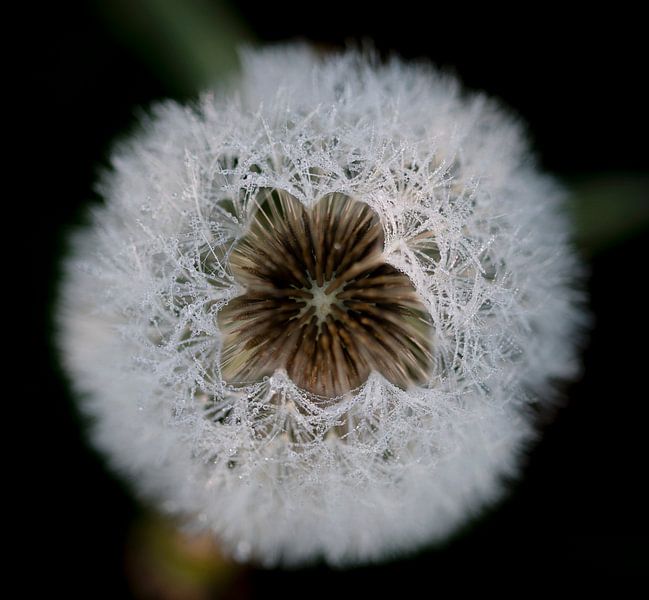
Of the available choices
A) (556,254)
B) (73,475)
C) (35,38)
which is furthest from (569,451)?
(35,38)

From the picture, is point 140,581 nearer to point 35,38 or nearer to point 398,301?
point 398,301

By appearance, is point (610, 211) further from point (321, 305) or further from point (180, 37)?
point (180, 37)

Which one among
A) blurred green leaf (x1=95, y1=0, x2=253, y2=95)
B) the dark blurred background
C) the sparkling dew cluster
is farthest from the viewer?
the dark blurred background

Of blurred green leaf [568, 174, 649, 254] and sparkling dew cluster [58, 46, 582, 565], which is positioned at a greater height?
blurred green leaf [568, 174, 649, 254]

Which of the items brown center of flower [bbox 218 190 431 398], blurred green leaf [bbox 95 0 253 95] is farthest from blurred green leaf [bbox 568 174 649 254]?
blurred green leaf [bbox 95 0 253 95]

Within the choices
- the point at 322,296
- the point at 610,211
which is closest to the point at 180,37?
the point at 322,296

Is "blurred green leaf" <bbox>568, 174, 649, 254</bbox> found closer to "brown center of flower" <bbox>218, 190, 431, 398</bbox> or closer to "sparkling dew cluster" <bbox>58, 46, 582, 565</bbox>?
"sparkling dew cluster" <bbox>58, 46, 582, 565</bbox>

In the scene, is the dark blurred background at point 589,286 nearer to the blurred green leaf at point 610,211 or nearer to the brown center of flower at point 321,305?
the blurred green leaf at point 610,211

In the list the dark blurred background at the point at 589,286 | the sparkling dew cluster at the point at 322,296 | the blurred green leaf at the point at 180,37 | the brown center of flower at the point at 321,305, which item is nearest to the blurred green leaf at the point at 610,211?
the dark blurred background at the point at 589,286
